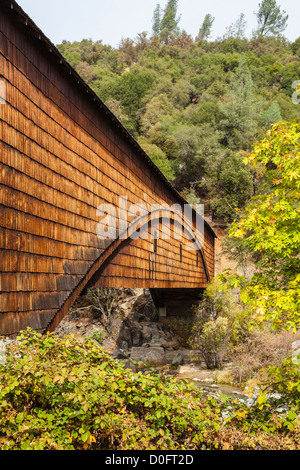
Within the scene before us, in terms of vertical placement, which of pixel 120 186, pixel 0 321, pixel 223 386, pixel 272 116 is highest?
pixel 272 116

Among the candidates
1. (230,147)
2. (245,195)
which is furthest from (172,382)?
(230,147)

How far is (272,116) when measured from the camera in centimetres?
3794

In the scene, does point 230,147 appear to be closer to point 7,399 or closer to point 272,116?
point 272,116

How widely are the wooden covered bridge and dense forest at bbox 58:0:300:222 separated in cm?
1266

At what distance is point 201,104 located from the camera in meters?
41.8

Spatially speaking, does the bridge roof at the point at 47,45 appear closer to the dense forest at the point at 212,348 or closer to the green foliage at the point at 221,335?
the dense forest at the point at 212,348

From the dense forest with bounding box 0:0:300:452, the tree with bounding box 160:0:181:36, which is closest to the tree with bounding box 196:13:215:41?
the tree with bounding box 160:0:181:36

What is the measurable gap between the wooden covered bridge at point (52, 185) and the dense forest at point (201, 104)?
41.5ft

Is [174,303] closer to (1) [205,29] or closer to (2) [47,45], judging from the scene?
(2) [47,45]

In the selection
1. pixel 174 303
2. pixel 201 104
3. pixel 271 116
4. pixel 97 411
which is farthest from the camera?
pixel 201 104

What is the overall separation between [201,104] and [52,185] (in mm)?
39280

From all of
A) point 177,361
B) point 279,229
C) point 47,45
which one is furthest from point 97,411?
point 177,361
